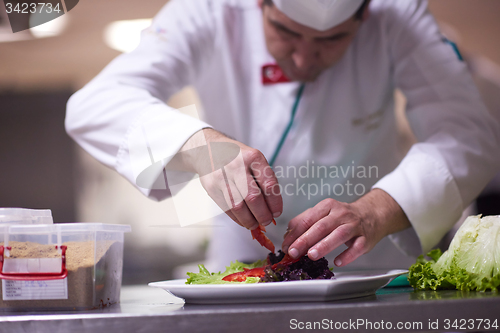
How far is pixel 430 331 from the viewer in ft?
1.80

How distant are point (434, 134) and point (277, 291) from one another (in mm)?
808

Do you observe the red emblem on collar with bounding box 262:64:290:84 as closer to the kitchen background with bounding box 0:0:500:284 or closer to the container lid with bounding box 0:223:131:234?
the container lid with bounding box 0:223:131:234

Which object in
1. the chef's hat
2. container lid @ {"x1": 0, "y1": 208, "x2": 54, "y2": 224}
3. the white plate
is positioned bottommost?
the white plate

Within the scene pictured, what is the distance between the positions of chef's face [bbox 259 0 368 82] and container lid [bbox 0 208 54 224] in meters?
0.71

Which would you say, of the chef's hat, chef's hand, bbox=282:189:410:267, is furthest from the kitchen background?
chef's hand, bbox=282:189:410:267

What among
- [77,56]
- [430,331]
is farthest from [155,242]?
[430,331]

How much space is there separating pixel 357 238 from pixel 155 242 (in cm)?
270

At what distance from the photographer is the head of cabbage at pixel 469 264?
2.32ft

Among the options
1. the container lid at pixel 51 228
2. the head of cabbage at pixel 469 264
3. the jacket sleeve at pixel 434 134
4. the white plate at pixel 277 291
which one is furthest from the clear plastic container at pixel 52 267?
the jacket sleeve at pixel 434 134

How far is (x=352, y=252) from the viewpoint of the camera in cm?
82

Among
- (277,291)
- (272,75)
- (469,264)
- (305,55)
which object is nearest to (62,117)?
(272,75)

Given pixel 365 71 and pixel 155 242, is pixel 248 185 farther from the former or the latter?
pixel 155 242

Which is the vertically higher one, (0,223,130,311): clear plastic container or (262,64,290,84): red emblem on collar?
(262,64,290,84): red emblem on collar

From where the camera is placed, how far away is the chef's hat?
95 centimetres
